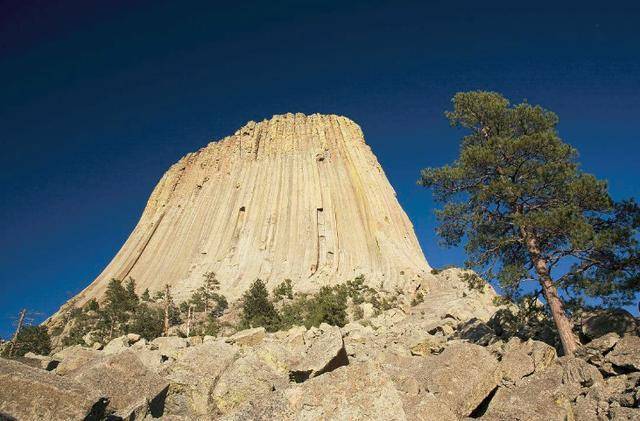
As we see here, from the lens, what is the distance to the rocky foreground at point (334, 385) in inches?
267

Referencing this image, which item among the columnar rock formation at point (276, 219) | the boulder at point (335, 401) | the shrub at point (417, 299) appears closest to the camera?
the boulder at point (335, 401)

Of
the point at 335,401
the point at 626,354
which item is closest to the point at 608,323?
the point at 626,354

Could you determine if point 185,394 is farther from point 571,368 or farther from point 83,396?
point 571,368

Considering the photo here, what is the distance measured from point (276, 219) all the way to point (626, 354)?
7034 centimetres

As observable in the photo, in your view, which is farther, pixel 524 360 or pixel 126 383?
pixel 524 360

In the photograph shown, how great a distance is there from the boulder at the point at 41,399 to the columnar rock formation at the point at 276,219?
183ft

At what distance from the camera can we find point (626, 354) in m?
9.77

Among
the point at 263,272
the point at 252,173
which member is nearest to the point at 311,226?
the point at 263,272

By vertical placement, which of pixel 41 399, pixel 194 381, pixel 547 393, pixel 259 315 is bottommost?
pixel 41 399

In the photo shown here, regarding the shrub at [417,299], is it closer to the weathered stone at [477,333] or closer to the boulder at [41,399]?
the weathered stone at [477,333]

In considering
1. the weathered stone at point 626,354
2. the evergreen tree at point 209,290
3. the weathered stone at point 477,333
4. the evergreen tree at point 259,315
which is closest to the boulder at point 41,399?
the weathered stone at point 626,354

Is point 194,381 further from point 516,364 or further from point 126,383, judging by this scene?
point 516,364

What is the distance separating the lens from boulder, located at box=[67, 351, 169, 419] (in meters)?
8.50

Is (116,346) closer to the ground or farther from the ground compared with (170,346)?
farther from the ground
